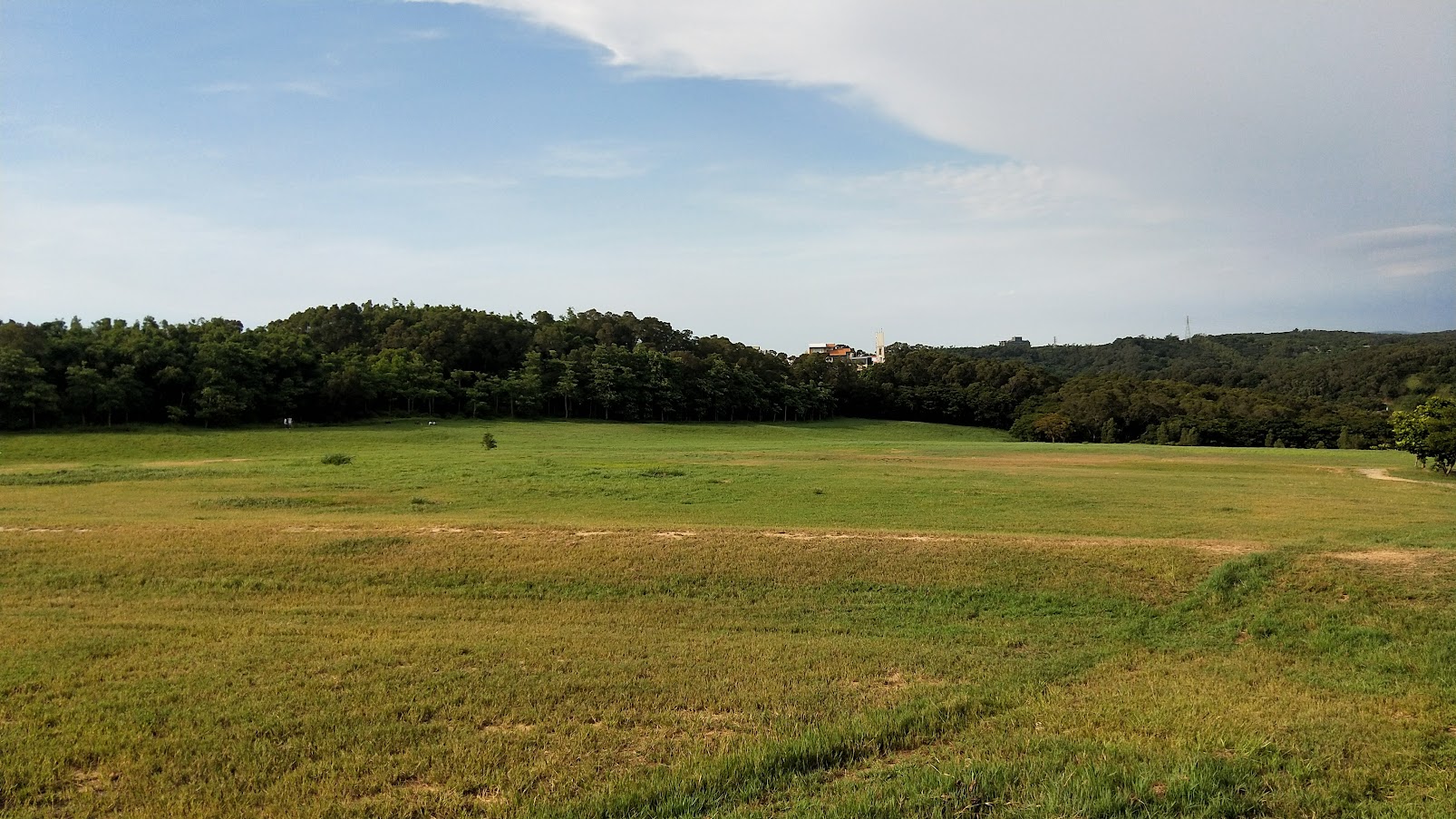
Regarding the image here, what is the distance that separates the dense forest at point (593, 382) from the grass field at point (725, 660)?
43.0 metres

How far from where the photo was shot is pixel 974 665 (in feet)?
33.2

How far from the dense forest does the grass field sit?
43.0 m

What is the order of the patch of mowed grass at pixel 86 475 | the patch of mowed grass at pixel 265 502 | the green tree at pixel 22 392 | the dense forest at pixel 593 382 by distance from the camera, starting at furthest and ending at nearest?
the dense forest at pixel 593 382 → the green tree at pixel 22 392 → the patch of mowed grass at pixel 86 475 → the patch of mowed grass at pixel 265 502

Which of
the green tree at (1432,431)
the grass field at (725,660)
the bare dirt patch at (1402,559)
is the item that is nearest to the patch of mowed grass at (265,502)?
the grass field at (725,660)

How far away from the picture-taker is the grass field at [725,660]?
6.55 meters

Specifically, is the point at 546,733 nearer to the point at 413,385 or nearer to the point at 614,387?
the point at 413,385

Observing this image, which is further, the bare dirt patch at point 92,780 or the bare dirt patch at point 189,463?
the bare dirt patch at point 189,463

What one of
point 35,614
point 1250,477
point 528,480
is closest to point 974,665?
point 35,614

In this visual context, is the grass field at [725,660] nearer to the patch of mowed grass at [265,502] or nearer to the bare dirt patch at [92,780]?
the bare dirt patch at [92,780]

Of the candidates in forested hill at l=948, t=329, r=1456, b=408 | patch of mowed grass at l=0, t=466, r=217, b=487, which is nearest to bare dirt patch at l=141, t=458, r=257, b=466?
patch of mowed grass at l=0, t=466, r=217, b=487

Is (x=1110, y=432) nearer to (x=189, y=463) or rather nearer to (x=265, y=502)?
(x=189, y=463)

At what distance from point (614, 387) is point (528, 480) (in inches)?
2329

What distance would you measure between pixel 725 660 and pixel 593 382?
81.6 m

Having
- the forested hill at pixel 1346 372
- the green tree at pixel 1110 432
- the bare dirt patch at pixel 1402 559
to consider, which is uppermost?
the forested hill at pixel 1346 372
